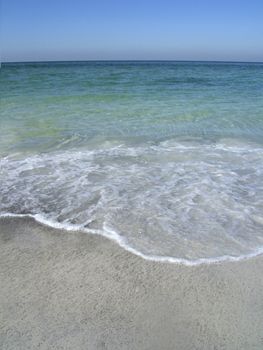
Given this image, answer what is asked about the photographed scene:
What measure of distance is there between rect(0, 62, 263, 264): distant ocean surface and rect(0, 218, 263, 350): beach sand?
26 centimetres

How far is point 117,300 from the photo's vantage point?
271 cm

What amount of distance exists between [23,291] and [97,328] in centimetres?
70

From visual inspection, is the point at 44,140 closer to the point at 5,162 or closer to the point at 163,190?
the point at 5,162

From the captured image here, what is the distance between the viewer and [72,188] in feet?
15.8

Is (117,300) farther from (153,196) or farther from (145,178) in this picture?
(145,178)

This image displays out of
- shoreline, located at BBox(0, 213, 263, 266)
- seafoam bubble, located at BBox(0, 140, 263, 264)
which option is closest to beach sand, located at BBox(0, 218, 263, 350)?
shoreline, located at BBox(0, 213, 263, 266)

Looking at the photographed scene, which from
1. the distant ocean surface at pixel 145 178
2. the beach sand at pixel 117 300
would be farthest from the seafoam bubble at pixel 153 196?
the beach sand at pixel 117 300

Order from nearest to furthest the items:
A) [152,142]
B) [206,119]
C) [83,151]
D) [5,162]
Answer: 1. [5,162]
2. [83,151]
3. [152,142]
4. [206,119]

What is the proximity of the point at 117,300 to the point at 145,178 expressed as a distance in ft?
8.57

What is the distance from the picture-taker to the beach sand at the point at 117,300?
2365 millimetres

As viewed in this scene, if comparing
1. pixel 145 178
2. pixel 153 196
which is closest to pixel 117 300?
pixel 153 196

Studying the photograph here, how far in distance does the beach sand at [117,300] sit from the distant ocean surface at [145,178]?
26 centimetres

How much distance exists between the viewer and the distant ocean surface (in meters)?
3.62

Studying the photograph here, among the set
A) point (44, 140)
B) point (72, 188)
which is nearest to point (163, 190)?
point (72, 188)
